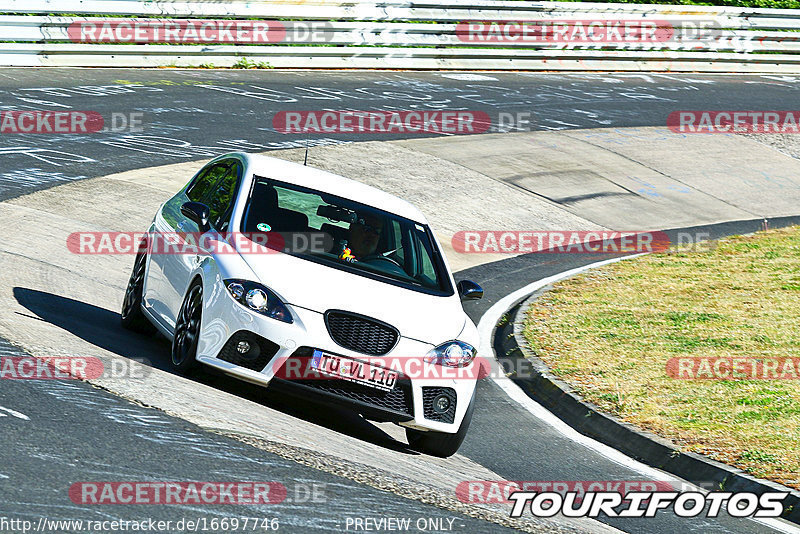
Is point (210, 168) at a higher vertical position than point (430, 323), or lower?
higher

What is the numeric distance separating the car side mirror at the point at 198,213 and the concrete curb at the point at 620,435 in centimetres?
328

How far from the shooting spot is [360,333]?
7258 millimetres

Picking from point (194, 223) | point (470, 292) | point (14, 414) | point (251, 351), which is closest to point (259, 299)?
point (251, 351)

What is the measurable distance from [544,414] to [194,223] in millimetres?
3220

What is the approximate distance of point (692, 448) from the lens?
8188 mm

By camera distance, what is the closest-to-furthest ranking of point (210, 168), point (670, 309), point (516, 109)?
point (210, 168) → point (670, 309) → point (516, 109)

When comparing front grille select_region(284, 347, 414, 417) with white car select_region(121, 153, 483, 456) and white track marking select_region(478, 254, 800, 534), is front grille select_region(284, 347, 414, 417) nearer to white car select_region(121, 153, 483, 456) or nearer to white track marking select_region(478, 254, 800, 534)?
white car select_region(121, 153, 483, 456)

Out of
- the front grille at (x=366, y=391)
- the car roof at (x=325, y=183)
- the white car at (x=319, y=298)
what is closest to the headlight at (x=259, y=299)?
the white car at (x=319, y=298)

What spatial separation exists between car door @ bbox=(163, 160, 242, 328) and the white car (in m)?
0.02

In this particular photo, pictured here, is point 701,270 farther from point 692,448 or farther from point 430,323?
point 430,323

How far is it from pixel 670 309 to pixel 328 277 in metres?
6.05

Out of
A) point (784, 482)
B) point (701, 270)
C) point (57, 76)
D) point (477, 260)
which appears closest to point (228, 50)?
point (57, 76)

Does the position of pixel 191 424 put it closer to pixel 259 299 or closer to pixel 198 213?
pixel 259 299

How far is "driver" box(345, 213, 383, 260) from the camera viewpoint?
8.27m
